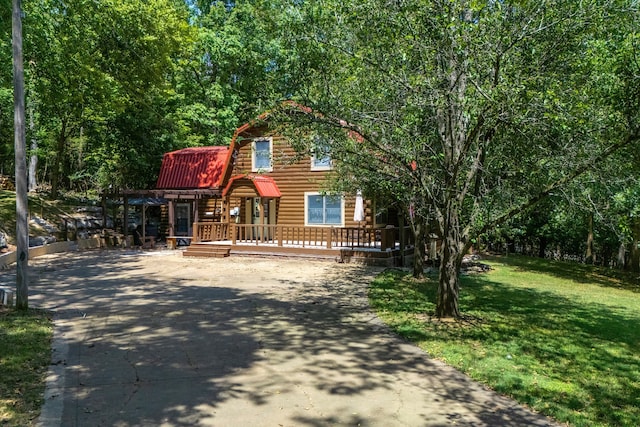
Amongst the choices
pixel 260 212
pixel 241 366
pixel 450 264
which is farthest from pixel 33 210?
pixel 450 264

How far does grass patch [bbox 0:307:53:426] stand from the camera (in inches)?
158

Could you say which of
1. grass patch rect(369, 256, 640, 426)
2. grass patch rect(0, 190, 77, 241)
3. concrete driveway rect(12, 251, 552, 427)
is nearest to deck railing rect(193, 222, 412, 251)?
grass patch rect(369, 256, 640, 426)

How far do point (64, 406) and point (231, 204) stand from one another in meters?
17.5

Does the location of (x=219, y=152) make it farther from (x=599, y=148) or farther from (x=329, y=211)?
(x=599, y=148)

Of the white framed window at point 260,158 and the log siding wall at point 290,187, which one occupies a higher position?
the white framed window at point 260,158

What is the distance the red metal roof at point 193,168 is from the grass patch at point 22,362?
1484cm

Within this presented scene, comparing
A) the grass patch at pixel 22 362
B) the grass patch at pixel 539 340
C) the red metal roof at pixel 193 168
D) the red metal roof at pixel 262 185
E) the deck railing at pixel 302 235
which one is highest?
the red metal roof at pixel 193 168

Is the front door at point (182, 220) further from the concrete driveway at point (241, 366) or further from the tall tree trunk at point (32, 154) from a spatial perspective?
the concrete driveway at point (241, 366)

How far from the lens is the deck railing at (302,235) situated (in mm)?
16656

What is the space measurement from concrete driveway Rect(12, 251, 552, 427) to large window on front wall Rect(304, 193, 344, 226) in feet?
28.9

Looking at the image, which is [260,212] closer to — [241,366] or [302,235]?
[302,235]

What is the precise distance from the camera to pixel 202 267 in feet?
48.5

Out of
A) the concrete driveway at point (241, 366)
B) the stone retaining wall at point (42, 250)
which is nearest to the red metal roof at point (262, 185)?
the stone retaining wall at point (42, 250)

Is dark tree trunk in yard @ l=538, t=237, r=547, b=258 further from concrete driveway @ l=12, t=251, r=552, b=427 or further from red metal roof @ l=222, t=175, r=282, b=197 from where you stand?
concrete driveway @ l=12, t=251, r=552, b=427
